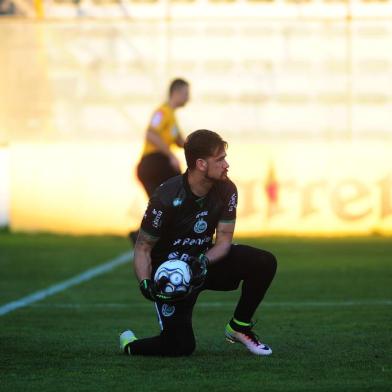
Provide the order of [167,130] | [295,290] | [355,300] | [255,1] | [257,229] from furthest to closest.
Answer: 1. [255,1]
2. [257,229]
3. [167,130]
4. [295,290]
5. [355,300]

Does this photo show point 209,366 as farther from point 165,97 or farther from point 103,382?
point 165,97

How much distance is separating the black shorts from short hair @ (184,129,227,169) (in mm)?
7605

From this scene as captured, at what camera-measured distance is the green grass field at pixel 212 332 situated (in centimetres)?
646

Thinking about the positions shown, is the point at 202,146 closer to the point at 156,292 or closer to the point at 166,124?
the point at 156,292

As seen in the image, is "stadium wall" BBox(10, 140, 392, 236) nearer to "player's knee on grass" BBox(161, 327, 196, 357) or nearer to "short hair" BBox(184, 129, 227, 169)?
"player's knee on grass" BBox(161, 327, 196, 357)

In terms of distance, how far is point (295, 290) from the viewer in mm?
11727

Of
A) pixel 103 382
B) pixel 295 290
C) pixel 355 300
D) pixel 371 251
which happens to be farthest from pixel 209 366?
pixel 371 251

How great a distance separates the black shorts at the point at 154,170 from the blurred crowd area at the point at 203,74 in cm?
563

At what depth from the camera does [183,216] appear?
7.28m

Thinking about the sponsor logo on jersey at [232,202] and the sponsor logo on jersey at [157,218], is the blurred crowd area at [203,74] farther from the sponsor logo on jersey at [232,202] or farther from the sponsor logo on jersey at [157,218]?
the sponsor logo on jersey at [157,218]

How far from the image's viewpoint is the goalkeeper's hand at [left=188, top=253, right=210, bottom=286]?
7.11 metres

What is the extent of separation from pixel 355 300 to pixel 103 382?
4.65m

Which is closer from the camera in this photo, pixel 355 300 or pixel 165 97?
pixel 355 300

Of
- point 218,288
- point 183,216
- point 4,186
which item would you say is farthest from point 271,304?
point 4,186
